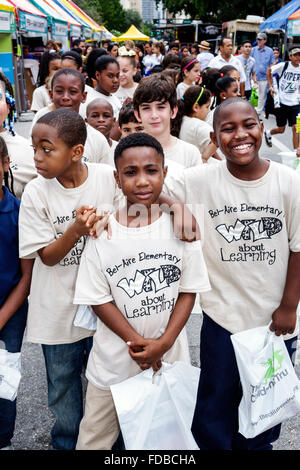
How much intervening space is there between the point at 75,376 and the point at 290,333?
3.26 feet

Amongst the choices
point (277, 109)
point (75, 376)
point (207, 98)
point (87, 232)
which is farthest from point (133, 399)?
point (277, 109)

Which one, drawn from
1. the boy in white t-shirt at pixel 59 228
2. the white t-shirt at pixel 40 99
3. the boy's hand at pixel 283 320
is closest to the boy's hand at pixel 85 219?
the boy in white t-shirt at pixel 59 228

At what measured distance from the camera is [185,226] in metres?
1.71

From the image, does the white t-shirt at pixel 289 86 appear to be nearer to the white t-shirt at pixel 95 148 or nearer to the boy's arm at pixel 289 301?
the white t-shirt at pixel 95 148

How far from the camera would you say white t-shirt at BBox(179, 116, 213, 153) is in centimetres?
372

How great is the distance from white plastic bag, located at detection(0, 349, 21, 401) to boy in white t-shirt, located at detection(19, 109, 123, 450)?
0.39 ft

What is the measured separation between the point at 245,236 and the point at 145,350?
1.99ft

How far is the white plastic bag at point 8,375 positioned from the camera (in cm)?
184

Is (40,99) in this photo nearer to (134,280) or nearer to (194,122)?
(194,122)

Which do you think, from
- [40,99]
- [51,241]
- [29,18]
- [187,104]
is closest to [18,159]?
[51,241]

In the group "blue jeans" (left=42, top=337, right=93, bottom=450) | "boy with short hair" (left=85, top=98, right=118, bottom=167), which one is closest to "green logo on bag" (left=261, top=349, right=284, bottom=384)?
"blue jeans" (left=42, top=337, right=93, bottom=450)

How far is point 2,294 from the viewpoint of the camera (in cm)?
192
